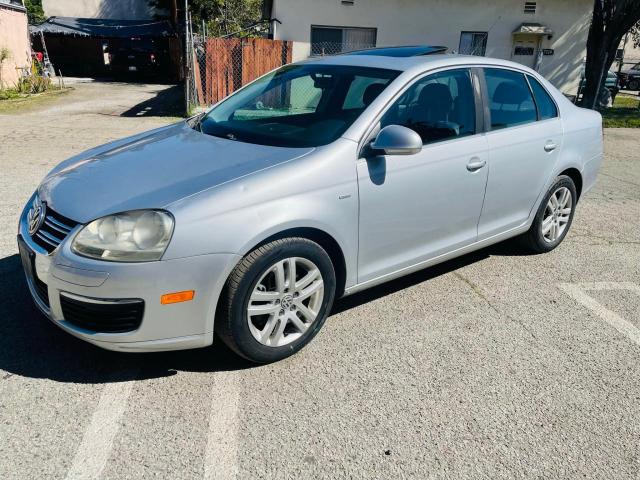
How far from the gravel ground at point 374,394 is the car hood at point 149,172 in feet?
2.91

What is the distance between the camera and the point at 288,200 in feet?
9.46

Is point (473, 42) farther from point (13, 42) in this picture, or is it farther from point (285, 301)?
point (285, 301)

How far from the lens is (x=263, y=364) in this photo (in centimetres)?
309

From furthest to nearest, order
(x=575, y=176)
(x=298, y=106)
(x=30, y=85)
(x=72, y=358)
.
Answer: (x=30, y=85) < (x=575, y=176) < (x=298, y=106) < (x=72, y=358)

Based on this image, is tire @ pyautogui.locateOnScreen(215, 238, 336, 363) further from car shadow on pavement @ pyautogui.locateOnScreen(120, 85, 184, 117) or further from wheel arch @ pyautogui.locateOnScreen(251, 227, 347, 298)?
car shadow on pavement @ pyautogui.locateOnScreen(120, 85, 184, 117)

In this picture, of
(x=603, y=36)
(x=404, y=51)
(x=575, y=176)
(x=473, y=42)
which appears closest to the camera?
(x=404, y=51)

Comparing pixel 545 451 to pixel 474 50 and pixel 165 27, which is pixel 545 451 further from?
pixel 165 27

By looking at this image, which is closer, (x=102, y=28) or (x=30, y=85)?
(x=30, y=85)

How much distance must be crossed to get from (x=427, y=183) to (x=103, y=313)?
2.04 m

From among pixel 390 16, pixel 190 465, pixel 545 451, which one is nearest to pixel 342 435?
pixel 190 465

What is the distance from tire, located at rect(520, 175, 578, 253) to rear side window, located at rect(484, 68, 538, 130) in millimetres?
680

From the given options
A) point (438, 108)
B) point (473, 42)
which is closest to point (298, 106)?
point (438, 108)

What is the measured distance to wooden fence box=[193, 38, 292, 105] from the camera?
44.7ft

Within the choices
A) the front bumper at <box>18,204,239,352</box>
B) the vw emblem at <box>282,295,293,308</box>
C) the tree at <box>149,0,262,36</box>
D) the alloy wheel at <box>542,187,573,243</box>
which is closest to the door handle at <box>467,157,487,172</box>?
the alloy wheel at <box>542,187,573,243</box>
